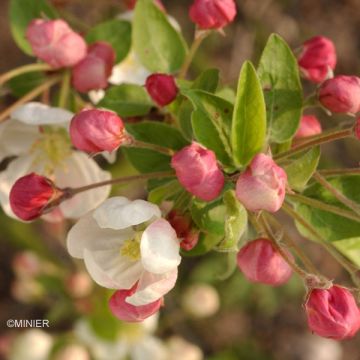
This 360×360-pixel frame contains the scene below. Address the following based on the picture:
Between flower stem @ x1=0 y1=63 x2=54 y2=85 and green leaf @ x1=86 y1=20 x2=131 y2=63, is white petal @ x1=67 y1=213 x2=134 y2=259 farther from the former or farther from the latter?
green leaf @ x1=86 y1=20 x2=131 y2=63

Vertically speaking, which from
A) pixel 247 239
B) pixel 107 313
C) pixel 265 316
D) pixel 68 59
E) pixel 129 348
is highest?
pixel 68 59

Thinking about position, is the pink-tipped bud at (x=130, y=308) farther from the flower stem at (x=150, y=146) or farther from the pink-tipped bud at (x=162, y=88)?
the pink-tipped bud at (x=162, y=88)

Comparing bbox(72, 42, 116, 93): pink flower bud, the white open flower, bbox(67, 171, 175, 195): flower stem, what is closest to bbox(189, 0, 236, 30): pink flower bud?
bbox(72, 42, 116, 93): pink flower bud

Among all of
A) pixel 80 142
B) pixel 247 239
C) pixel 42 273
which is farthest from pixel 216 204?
pixel 42 273

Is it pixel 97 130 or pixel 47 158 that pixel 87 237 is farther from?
pixel 47 158

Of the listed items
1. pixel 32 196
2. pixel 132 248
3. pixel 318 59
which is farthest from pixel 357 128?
pixel 32 196

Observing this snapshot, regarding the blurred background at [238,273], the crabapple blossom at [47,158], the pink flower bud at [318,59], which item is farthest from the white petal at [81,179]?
the blurred background at [238,273]

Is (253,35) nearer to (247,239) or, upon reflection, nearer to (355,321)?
(247,239)
